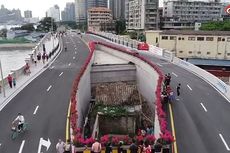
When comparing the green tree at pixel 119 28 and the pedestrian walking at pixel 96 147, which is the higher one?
the green tree at pixel 119 28

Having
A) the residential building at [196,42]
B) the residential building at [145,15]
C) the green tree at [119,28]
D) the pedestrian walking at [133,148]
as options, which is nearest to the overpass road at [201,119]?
the pedestrian walking at [133,148]

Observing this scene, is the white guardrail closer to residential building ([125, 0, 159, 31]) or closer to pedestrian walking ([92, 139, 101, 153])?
pedestrian walking ([92, 139, 101, 153])

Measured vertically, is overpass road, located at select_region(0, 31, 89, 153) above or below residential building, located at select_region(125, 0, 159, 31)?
below

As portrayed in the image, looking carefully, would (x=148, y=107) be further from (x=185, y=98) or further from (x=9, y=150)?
(x=9, y=150)

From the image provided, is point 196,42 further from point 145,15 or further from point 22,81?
point 145,15

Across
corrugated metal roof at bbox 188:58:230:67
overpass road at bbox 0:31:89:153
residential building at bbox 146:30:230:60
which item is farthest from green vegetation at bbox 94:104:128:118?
residential building at bbox 146:30:230:60

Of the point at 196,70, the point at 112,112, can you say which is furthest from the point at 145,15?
the point at 112,112

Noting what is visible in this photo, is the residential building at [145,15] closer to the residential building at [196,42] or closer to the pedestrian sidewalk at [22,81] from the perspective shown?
the residential building at [196,42]
